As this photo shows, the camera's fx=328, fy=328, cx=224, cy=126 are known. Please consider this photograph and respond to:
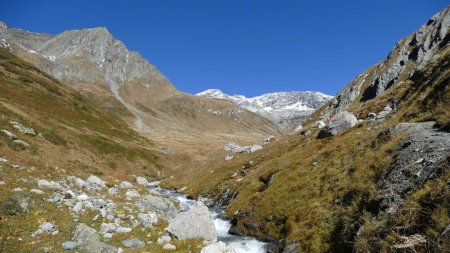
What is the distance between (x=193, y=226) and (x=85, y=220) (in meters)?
7.42

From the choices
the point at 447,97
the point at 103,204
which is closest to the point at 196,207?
the point at 103,204

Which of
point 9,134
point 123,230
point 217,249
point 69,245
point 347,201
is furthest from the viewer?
point 9,134

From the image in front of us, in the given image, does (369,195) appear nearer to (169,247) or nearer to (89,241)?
(169,247)

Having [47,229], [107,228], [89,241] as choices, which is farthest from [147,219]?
[47,229]

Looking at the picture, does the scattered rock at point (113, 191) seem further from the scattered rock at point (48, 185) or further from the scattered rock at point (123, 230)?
the scattered rock at point (123, 230)

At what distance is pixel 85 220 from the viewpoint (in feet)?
73.1

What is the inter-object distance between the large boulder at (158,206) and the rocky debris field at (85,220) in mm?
475

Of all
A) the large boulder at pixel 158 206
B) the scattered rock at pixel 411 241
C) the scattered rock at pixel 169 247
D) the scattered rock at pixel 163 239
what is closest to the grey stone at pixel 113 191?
the large boulder at pixel 158 206

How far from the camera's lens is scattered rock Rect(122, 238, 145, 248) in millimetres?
20427

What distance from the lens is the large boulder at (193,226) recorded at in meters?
23.2

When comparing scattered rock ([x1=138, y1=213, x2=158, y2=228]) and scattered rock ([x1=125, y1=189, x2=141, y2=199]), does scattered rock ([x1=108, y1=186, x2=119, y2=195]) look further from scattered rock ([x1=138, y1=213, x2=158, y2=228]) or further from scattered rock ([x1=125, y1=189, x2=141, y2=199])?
scattered rock ([x1=138, y1=213, x2=158, y2=228])

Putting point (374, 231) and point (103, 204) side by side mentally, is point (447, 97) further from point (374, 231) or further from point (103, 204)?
point (103, 204)

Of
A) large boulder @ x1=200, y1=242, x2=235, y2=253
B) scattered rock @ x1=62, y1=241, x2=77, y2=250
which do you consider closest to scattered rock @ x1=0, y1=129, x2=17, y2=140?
scattered rock @ x1=62, y1=241, x2=77, y2=250

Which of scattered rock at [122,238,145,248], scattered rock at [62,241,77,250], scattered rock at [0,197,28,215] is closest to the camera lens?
scattered rock at [62,241,77,250]
